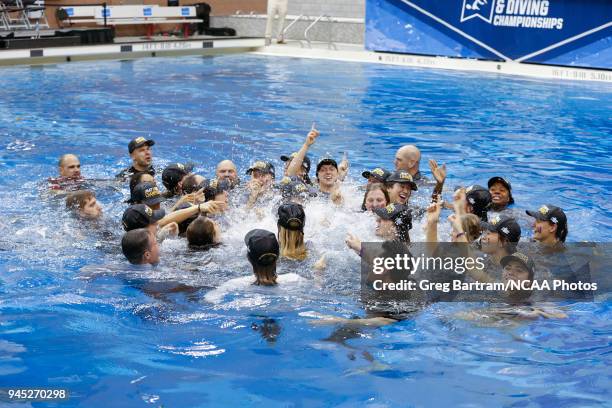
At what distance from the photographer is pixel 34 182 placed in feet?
37.7

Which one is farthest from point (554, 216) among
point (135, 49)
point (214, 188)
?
point (135, 49)

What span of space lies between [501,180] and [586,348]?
3349mm

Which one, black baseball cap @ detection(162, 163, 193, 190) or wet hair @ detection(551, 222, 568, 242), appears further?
black baseball cap @ detection(162, 163, 193, 190)

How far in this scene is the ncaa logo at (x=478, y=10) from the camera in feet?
72.7

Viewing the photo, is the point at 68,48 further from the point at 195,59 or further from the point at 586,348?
the point at 586,348

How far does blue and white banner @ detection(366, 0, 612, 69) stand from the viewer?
20719 mm

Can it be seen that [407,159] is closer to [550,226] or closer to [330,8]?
[550,226]

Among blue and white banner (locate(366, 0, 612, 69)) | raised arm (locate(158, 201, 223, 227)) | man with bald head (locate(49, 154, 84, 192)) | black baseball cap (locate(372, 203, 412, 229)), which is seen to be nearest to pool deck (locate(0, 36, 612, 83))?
blue and white banner (locate(366, 0, 612, 69))

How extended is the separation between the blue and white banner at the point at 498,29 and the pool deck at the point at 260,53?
0.31 meters

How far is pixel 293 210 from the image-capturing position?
7.30 m

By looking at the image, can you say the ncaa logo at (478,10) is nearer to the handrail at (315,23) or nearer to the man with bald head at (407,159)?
the handrail at (315,23)

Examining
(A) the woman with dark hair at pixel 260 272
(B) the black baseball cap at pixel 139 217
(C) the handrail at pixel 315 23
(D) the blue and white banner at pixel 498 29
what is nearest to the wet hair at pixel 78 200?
(B) the black baseball cap at pixel 139 217

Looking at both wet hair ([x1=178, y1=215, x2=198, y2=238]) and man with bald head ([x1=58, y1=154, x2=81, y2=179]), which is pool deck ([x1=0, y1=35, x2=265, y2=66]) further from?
wet hair ([x1=178, y1=215, x2=198, y2=238])

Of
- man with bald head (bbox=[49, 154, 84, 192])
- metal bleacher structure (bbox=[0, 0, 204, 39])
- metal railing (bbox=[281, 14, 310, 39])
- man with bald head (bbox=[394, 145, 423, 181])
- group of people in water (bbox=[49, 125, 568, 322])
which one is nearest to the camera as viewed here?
group of people in water (bbox=[49, 125, 568, 322])
